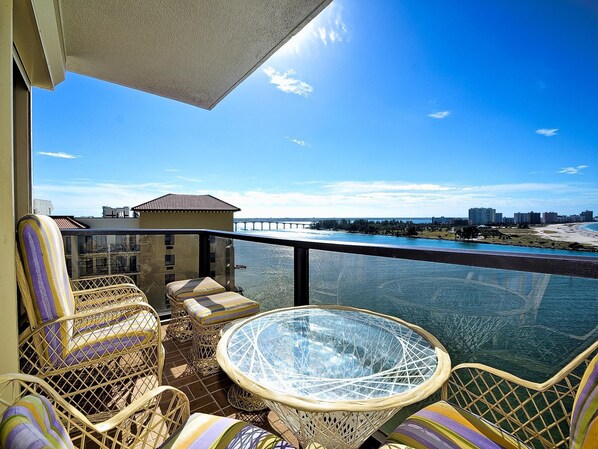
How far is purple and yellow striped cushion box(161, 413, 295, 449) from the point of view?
92 cm

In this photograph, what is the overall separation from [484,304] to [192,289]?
2468 millimetres

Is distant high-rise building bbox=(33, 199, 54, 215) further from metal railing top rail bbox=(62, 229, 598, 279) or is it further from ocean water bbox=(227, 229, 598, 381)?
ocean water bbox=(227, 229, 598, 381)

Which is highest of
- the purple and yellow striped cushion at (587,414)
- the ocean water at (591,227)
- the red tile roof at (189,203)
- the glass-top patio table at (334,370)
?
the red tile roof at (189,203)

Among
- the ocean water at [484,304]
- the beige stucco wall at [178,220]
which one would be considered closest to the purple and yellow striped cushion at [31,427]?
the ocean water at [484,304]

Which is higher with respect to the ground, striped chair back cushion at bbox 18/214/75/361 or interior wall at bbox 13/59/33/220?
interior wall at bbox 13/59/33/220

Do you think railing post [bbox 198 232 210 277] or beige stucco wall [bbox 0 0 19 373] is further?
railing post [bbox 198 232 210 277]

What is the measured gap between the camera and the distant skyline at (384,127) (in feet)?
32.1

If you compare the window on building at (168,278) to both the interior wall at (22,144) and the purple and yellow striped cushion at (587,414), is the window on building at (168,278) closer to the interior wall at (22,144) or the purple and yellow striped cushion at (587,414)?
the interior wall at (22,144)

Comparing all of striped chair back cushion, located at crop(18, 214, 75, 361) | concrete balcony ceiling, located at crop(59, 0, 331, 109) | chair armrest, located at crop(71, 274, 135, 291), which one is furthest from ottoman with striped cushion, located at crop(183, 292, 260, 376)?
concrete balcony ceiling, located at crop(59, 0, 331, 109)

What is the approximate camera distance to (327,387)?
98 centimetres

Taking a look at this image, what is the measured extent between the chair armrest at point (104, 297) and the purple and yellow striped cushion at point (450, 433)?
7.45ft

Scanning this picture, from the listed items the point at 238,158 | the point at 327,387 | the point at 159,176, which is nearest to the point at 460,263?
the point at 327,387

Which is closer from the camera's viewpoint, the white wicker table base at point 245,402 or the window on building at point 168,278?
the white wicker table base at point 245,402

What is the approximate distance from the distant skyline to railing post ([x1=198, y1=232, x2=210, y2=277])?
14.6 feet
